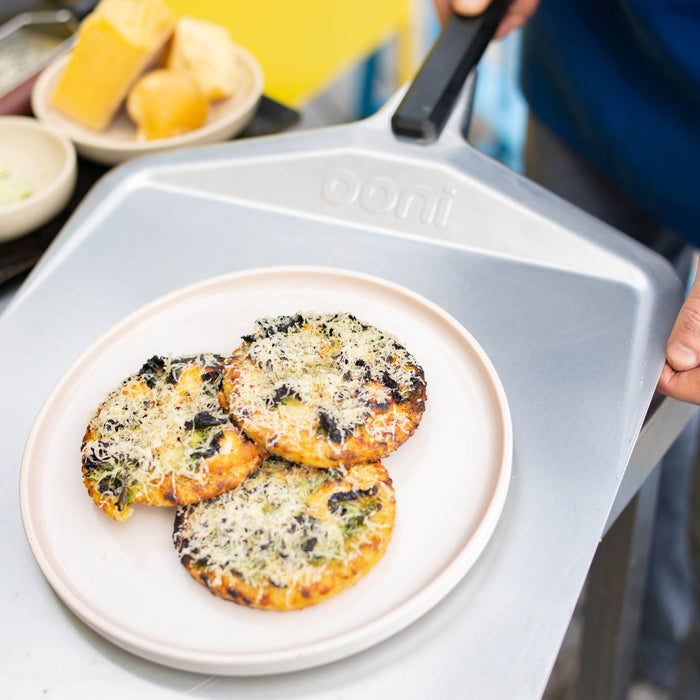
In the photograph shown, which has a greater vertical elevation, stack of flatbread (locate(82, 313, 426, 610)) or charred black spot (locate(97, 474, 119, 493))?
stack of flatbread (locate(82, 313, 426, 610))

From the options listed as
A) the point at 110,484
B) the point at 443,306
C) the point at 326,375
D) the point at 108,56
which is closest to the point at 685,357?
the point at 443,306

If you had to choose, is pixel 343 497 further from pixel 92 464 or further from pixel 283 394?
pixel 92 464

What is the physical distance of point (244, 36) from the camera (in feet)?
7.72

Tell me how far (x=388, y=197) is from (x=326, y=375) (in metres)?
0.40

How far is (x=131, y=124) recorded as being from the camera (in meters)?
1.46

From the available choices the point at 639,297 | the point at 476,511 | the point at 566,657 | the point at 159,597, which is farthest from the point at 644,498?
the point at 566,657

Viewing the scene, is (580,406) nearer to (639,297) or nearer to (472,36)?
(639,297)

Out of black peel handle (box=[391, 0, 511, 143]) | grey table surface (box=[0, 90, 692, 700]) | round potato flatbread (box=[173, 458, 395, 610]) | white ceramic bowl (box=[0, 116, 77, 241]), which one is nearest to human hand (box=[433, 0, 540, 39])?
black peel handle (box=[391, 0, 511, 143])

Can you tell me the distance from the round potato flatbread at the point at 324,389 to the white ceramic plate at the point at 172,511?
0.06m

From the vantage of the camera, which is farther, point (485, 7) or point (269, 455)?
point (485, 7)

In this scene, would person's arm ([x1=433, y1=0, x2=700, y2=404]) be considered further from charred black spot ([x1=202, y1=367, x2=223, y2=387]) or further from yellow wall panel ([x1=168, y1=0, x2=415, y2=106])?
yellow wall panel ([x1=168, y1=0, x2=415, y2=106])

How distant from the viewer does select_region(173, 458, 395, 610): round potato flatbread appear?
662 mm

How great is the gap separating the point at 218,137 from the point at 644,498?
1.00 metres

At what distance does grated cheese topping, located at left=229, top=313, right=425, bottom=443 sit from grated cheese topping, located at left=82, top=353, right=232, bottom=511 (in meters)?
0.05
